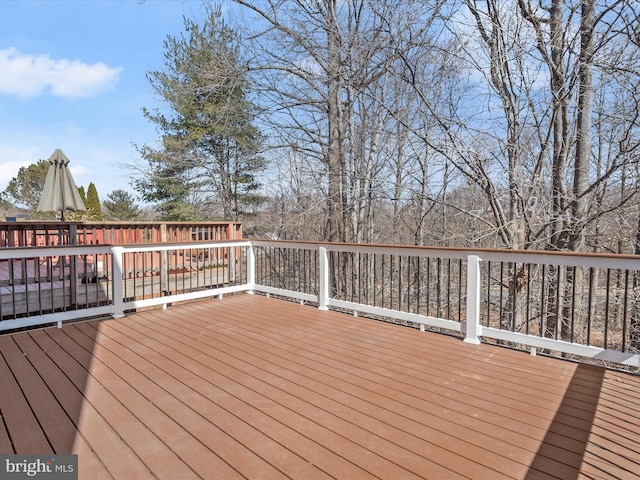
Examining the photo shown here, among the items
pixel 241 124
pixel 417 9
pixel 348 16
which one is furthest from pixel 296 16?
pixel 241 124

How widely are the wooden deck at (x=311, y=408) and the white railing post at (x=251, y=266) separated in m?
2.15

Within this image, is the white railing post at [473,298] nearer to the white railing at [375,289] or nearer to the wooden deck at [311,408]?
the white railing at [375,289]

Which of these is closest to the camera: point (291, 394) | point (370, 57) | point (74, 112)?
point (291, 394)

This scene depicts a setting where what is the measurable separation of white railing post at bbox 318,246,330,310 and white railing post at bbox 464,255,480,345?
182 cm

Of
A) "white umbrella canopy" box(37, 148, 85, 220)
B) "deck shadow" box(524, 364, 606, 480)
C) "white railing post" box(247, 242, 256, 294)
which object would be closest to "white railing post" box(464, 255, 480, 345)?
"deck shadow" box(524, 364, 606, 480)

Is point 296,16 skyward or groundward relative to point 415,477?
skyward

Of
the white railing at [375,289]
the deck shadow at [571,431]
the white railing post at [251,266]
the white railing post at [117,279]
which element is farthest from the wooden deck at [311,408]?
the white railing post at [251,266]

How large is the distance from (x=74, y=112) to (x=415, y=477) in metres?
20.1

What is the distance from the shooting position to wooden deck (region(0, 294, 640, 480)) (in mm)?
1709

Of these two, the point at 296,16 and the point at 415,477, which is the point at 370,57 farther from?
the point at 415,477

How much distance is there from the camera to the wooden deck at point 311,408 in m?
1.71

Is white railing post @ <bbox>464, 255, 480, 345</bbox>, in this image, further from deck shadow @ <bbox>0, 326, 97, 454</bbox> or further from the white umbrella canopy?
the white umbrella canopy

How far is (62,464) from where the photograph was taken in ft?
5.54

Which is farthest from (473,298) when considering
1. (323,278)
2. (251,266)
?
(251,266)
